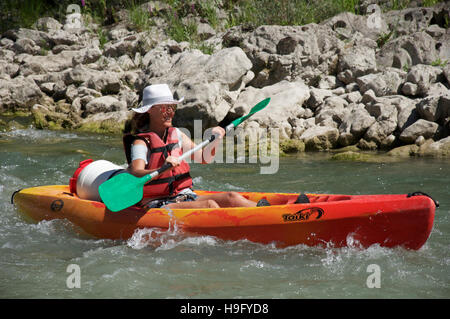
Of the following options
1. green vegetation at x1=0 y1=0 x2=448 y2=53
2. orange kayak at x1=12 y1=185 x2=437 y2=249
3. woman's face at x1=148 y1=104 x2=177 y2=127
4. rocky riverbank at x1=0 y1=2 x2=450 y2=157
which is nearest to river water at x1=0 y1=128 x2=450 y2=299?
orange kayak at x1=12 y1=185 x2=437 y2=249

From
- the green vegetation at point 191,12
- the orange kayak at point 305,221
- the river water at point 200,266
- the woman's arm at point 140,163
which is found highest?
the green vegetation at point 191,12

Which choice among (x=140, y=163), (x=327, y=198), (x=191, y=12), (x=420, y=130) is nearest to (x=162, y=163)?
(x=140, y=163)

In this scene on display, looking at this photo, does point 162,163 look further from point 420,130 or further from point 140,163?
point 420,130

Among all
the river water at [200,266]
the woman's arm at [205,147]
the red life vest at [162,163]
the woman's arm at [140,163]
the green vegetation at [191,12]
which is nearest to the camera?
the river water at [200,266]

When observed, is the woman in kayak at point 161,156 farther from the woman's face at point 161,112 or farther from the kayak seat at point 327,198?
the kayak seat at point 327,198

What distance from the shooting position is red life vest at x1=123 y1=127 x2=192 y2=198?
347 centimetres

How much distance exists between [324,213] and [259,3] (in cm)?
838

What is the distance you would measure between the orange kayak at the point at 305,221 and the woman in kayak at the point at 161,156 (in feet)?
0.44

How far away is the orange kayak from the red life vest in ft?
0.51

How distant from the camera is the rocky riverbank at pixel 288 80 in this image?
7.22 m

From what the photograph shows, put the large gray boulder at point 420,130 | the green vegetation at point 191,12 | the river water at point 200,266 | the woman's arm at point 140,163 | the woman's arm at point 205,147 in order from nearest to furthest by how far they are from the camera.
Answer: the river water at point 200,266 < the woman's arm at point 140,163 < the woman's arm at point 205,147 < the large gray boulder at point 420,130 < the green vegetation at point 191,12

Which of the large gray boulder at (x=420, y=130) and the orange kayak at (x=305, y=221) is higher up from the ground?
the large gray boulder at (x=420, y=130)

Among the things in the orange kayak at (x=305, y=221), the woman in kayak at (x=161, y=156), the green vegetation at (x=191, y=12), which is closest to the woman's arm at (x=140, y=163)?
the woman in kayak at (x=161, y=156)

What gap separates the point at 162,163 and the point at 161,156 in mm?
52
